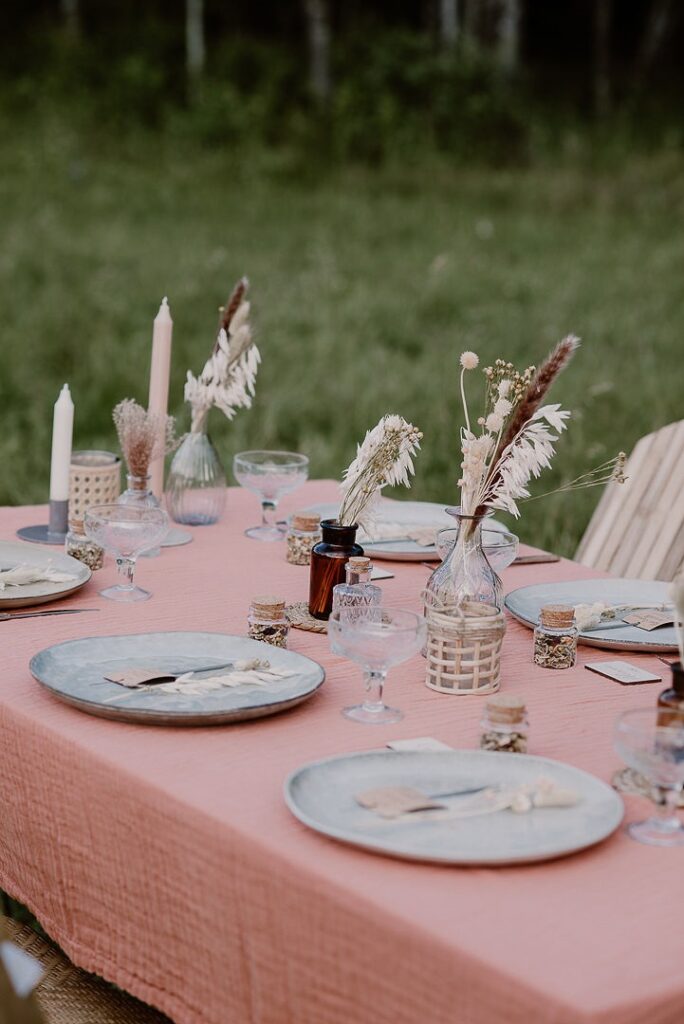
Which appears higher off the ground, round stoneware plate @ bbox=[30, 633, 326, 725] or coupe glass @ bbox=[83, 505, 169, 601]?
coupe glass @ bbox=[83, 505, 169, 601]

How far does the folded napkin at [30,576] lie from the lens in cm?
A: 230

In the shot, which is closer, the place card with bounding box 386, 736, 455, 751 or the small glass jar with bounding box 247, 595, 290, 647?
the place card with bounding box 386, 736, 455, 751

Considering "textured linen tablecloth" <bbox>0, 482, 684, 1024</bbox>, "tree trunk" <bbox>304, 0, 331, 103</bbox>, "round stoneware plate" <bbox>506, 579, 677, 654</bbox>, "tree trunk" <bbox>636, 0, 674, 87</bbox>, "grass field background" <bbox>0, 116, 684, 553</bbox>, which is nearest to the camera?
"textured linen tablecloth" <bbox>0, 482, 684, 1024</bbox>

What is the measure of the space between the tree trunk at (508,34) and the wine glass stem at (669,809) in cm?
1535

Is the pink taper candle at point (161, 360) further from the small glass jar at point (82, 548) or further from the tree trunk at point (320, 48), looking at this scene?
the tree trunk at point (320, 48)

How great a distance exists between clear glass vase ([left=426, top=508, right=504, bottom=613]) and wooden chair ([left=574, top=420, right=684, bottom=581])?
1067mm

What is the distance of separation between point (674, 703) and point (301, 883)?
46 centimetres

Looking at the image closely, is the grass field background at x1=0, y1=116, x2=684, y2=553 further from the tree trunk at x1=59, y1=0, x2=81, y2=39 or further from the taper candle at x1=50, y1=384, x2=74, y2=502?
the tree trunk at x1=59, y1=0, x2=81, y2=39

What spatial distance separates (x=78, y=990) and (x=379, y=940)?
28.0 inches

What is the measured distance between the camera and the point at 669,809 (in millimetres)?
1528

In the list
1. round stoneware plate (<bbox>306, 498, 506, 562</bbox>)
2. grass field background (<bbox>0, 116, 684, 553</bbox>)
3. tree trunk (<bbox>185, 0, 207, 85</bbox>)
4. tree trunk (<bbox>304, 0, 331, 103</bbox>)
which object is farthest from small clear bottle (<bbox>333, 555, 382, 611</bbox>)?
tree trunk (<bbox>185, 0, 207, 85</bbox>)

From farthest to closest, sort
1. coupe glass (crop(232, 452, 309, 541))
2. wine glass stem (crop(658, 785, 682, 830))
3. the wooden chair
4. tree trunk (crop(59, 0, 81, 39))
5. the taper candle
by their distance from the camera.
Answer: tree trunk (crop(59, 0, 81, 39)) < the wooden chair < coupe glass (crop(232, 452, 309, 541)) < the taper candle < wine glass stem (crop(658, 785, 682, 830))

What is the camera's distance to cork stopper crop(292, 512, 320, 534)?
257 centimetres

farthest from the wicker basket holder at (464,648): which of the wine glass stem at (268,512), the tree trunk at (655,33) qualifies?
the tree trunk at (655,33)
